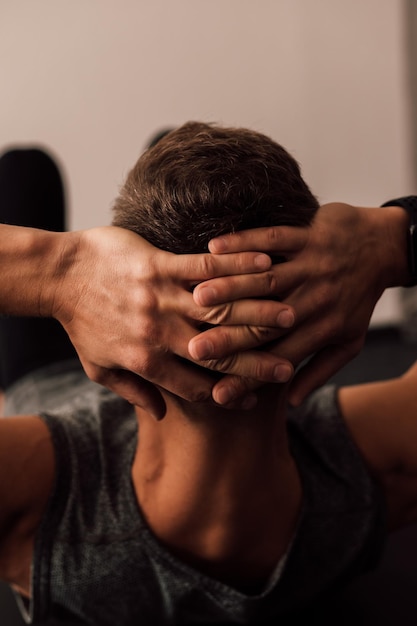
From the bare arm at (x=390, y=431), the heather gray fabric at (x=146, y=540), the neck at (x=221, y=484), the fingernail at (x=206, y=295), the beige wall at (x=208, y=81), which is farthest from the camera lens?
the beige wall at (x=208, y=81)

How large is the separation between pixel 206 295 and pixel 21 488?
0.42 metres

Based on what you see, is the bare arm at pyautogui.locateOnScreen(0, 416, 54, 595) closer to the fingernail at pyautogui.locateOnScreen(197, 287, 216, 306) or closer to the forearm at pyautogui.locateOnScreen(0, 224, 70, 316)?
the forearm at pyautogui.locateOnScreen(0, 224, 70, 316)

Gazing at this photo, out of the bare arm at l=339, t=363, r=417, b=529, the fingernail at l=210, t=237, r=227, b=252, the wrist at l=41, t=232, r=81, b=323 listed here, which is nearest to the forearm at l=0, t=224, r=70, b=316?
the wrist at l=41, t=232, r=81, b=323

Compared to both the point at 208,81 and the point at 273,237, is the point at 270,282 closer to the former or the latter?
the point at 273,237

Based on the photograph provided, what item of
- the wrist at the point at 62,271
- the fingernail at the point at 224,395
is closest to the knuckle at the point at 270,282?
the fingernail at the point at 224,395

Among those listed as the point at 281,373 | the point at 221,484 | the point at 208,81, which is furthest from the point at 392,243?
the point at 208,81

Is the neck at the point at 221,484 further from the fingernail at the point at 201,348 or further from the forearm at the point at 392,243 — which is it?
the forearm at the point at 392,243

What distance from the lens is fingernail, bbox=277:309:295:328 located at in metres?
0.74

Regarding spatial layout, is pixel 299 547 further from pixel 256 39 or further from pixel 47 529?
pixel 256 39

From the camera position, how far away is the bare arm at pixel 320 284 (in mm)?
733

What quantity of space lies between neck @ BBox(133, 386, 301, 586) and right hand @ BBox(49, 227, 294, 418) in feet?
0.20

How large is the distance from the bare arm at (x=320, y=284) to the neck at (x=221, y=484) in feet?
0.21

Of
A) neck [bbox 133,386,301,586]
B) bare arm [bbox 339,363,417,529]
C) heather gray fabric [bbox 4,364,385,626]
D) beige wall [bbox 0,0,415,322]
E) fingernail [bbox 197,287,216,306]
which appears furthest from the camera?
beige wall [bbox 0,0,415,322]

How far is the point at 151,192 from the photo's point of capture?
77cm
